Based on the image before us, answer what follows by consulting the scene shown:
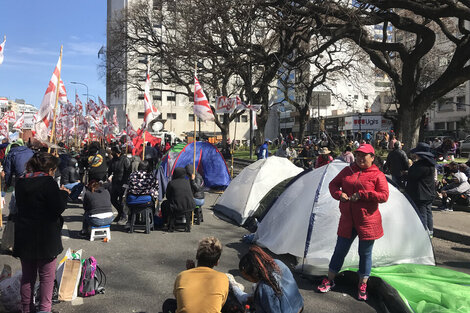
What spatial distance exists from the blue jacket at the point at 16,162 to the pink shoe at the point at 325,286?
235 inches

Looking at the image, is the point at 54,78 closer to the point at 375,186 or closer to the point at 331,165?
the point at 331,165

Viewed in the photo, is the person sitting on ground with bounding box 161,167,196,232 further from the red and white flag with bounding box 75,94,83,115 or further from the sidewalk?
the red and white flag with bounding box 75,94,83,115

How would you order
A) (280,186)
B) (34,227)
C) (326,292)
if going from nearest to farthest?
(34,227) → (326,292) → (280,186)

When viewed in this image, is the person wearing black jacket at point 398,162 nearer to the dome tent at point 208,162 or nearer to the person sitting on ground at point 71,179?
the dome tent at point 208,162

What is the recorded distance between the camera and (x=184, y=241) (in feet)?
23.7

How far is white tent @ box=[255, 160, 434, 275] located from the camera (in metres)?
5.47

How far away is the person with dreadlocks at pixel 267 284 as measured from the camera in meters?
3.16

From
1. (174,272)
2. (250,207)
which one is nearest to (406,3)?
(250,207)

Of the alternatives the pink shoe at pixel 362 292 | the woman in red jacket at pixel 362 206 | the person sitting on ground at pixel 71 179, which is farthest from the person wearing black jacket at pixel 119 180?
the pink shoe at pixel 362 292

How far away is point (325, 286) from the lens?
4.80 metres

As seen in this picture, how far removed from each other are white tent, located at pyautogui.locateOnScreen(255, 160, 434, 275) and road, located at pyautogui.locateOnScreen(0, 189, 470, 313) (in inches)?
16.7

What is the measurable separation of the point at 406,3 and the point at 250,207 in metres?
8.29

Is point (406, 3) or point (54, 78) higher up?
point (406, 3)

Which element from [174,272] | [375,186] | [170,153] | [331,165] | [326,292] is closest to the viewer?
[375,186]
